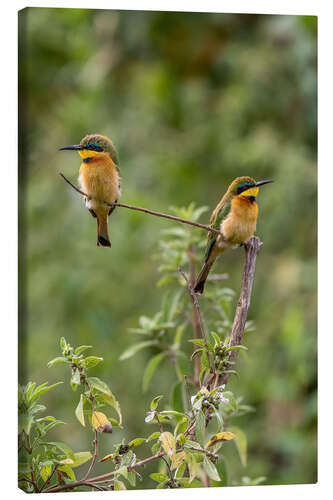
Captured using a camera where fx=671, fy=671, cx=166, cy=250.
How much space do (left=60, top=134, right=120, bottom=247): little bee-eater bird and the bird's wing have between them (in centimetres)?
26

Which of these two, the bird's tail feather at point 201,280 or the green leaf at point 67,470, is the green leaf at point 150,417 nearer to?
the green leaf at point 67,470

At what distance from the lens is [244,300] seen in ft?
5.39

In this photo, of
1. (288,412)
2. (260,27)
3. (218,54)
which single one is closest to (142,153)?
(218,54)

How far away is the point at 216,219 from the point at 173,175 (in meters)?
1.38

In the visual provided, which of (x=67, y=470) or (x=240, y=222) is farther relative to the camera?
(x=240, y=222)

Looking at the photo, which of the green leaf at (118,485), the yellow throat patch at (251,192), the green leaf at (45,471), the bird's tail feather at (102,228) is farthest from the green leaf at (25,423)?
the yellow throat patch at (251,192)

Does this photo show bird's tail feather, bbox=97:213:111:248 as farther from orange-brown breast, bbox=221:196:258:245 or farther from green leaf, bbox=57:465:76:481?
green leaf, bbox=57:465:76:481

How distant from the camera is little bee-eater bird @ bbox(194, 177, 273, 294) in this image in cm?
170

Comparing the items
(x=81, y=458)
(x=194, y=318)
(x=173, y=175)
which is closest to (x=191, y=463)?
(x=81, y=458)

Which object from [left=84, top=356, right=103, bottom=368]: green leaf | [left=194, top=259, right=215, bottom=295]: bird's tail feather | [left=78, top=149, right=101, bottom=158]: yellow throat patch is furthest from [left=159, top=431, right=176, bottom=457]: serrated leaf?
[left=78, top=149, right=101, bottom=158]: yellow throat patch

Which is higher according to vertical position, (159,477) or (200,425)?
(200,425)

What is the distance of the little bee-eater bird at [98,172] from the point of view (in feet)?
5.48

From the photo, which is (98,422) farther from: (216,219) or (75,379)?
(216,219)

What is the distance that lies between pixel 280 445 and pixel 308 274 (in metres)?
0.70
